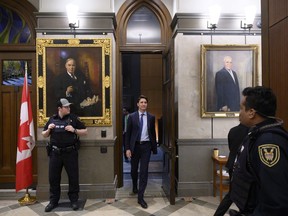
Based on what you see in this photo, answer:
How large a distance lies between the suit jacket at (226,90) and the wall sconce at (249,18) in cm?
78

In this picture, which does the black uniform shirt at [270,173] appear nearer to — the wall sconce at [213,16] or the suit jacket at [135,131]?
the suit jacket at [135,131]

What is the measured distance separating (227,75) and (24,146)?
3444 millimetres

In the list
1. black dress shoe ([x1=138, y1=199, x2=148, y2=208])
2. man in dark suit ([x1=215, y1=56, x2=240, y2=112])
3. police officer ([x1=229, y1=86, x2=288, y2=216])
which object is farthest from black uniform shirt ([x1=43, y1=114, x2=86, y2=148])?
police officer ([x1=229, y1=86, x2=288, y2=216])

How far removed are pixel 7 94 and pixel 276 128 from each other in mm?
4593

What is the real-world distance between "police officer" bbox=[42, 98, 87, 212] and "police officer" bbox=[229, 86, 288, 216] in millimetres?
2848

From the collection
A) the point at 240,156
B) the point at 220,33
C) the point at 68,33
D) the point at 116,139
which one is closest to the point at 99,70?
the point at 68,33

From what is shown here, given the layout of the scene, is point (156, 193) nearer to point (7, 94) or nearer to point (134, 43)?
point (134, 43)

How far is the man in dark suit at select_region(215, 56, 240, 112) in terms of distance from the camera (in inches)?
179

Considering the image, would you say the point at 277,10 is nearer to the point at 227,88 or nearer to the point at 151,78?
the point at 227,88

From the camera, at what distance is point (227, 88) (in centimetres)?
454

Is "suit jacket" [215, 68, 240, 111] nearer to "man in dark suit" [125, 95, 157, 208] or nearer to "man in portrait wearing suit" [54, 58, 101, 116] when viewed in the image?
"man in dark suit" [125, 95, 157, 208]

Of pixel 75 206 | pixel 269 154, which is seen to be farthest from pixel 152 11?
pixel 269 154

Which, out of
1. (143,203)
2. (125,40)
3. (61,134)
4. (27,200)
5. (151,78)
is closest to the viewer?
(61,134)

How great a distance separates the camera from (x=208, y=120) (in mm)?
4559
